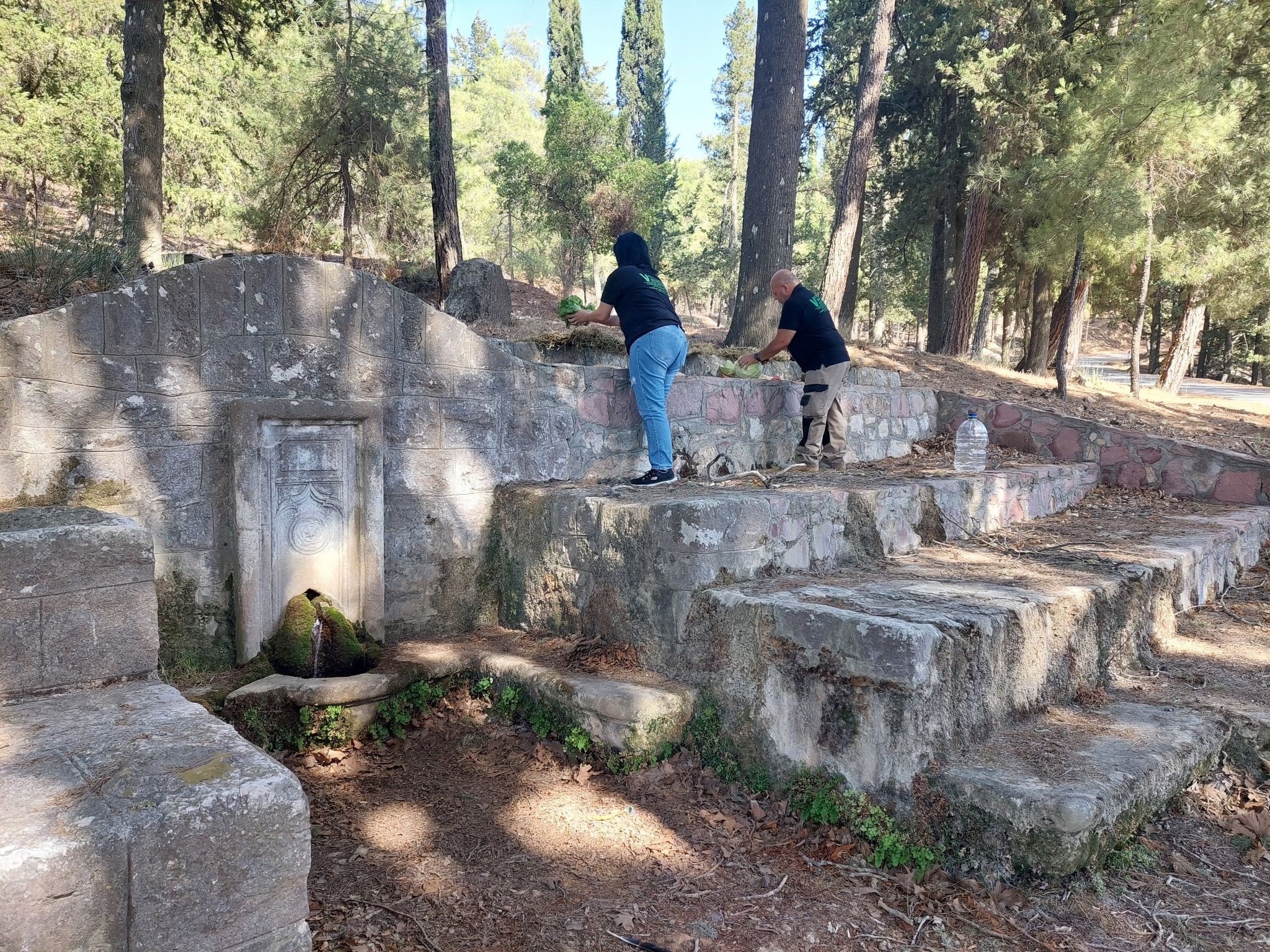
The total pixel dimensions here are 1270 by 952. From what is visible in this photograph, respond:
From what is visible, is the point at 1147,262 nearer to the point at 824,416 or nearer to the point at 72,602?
the point at 824,416

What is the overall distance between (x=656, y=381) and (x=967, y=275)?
1026 cm

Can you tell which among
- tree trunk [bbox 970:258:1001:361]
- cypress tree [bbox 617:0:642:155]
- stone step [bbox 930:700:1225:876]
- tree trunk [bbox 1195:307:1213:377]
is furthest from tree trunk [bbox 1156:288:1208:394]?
cypress tree [bbox 617:0:642:155]

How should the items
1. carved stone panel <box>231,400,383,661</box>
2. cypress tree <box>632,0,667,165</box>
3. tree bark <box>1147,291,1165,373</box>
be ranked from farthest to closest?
cypress tree <box>632,0,667,165</box> → tree bark <box>1147,291,1165,373</box> → carved stone panel <box>231,400,383,661</box>

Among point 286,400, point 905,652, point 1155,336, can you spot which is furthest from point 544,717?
point 1155,336

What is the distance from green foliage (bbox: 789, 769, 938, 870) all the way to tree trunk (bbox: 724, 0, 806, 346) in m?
6.20

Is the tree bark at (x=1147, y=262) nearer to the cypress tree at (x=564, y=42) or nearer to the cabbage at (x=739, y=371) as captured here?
the cabbage at (x=739, y=371)

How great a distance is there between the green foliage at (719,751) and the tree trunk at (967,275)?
1111 cm

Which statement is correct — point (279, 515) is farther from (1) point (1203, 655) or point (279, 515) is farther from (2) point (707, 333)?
(2) point (707, 333)

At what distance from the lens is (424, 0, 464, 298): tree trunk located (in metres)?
11.8

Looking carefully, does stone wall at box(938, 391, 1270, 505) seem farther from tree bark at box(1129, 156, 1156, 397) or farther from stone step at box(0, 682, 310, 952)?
stone step at box(0, 682, 310, 952)

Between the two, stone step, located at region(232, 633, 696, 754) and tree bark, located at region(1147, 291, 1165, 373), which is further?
tree bark, located at region(1147, 291, 1165, 373)

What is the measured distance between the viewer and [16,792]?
5.35 ft

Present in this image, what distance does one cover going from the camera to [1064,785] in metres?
2.84

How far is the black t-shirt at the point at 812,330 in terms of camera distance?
596cm
